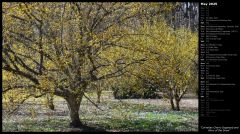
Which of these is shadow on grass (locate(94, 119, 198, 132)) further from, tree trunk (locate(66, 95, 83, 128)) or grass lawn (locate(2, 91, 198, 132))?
tree trunk (locate(66, 95, 83, 128))

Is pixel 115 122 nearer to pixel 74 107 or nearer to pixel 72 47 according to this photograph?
pixel 74 107

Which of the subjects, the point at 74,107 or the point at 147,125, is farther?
the point at 147,125

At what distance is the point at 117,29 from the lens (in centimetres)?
1470

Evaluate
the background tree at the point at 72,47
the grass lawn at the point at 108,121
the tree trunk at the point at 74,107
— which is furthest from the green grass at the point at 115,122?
the background tree at the point at 72,47

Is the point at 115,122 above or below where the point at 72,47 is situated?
below

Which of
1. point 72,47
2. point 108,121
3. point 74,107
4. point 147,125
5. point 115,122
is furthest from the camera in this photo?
point 108,121

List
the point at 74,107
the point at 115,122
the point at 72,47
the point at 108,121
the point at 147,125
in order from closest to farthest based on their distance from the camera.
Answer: the point at 72,47, the point at 74,107, the point at 147,125, the point at 115,122, the point at 108,121

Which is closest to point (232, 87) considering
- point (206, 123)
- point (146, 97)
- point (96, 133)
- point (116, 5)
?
point (206, 123)

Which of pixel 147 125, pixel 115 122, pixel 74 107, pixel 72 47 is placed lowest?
pixel 115 122

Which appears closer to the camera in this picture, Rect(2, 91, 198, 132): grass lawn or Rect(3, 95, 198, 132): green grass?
Rect(3, 95, 198, 132): green grass

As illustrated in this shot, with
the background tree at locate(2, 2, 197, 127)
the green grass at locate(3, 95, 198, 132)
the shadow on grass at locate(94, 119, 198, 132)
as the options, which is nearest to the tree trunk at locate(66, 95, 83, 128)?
the background tree at locate(2, 2, 197, 127)


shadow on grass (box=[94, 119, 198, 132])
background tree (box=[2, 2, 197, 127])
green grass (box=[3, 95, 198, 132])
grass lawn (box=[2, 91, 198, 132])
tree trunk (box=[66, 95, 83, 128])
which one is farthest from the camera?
tree trunk (box=[66, 95, 83, 128])

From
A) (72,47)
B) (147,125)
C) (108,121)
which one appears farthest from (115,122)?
(72,47)

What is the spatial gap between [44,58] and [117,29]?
2.74 meters
